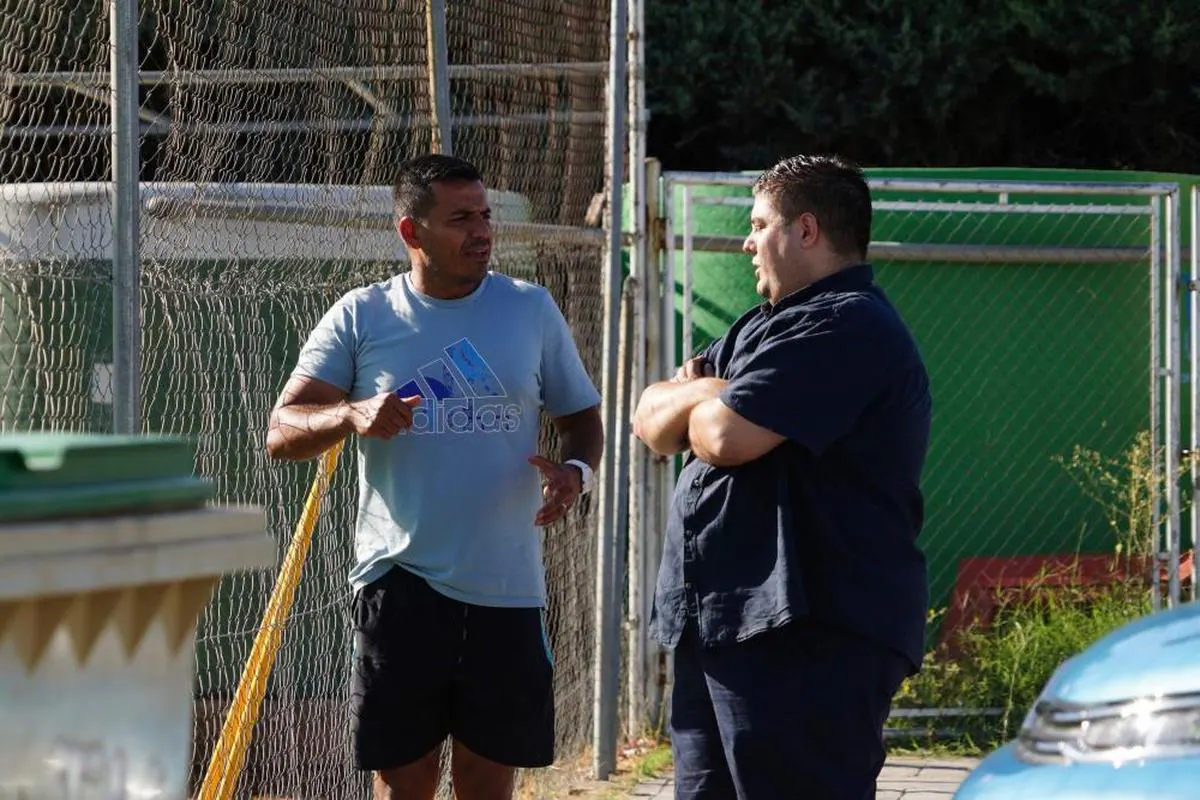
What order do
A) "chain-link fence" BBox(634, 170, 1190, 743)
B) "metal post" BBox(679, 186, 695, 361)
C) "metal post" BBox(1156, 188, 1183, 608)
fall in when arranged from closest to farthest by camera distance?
1. "metal post" BBox(679, 186, 695, 361)
2. "metal post" BBox(1156, 188, 1183, 608)
3. "chain-link fence" BBox(634, 170, 1190, 743)

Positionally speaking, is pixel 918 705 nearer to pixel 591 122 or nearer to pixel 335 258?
pixel 591 122

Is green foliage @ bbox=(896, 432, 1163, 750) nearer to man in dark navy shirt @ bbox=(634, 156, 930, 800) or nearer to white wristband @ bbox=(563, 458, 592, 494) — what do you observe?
white wristband @ bbox=(563, 458, 592, 494)

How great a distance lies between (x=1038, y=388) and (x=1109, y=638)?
14.7 ft

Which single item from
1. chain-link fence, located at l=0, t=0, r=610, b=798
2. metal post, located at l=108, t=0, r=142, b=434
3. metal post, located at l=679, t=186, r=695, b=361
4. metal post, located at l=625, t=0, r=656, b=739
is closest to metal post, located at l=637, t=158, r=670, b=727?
metal post, located at l=625, t=0, r=656, b=739

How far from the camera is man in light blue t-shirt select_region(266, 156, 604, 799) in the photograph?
180 inches

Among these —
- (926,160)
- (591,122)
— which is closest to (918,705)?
(591,122)

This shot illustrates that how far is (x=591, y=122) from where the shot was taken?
7.69 metres

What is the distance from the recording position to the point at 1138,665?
11.5 ft

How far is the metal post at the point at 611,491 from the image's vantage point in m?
6.96

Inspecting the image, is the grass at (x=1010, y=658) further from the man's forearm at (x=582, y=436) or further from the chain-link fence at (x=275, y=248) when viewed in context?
the man's forearm at (x=582, y=436)

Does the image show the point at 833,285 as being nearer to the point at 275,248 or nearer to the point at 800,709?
the point at 800,709

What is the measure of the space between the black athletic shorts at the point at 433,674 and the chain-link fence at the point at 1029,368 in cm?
352

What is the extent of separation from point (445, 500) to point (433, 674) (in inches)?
17.2

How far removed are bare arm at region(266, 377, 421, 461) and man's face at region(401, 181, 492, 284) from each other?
0.41 metres
